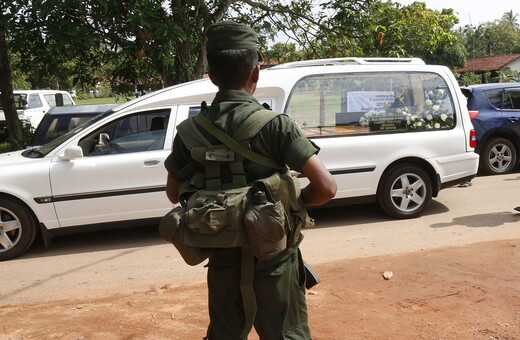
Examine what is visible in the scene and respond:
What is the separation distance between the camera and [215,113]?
2.05 m

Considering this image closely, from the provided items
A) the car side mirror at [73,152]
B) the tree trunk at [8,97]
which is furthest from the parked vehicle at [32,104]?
the car side mirror at [73,152]

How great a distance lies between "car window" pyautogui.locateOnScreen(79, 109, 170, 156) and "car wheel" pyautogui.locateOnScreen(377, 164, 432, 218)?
270 centimetres

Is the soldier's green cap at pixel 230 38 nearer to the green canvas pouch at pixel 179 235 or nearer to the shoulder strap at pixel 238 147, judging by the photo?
the shoulder strap at pixel 238 147

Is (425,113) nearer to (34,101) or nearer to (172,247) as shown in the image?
(172,247)

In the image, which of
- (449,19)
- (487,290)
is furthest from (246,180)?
(449,19)

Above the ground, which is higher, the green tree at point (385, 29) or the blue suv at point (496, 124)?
the green tree at point (385, 29)

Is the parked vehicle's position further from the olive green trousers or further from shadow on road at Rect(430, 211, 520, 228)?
the olive green trousers

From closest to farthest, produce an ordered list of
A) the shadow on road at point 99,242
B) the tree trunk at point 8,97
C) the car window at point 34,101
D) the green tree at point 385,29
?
the shadow on road at point 99,242
the tree trunk at point 8,97
the green tree at point 385,29
the car window at point 34,101

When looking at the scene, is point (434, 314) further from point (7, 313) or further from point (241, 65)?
point (7, 313)

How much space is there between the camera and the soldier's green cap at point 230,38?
6.57 ft

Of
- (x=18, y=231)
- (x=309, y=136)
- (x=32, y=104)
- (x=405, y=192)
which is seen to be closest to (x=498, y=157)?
(x=405, y=192)

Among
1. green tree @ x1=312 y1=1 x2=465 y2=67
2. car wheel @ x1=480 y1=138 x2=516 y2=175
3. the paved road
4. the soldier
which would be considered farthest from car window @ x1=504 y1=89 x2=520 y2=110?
the soldier

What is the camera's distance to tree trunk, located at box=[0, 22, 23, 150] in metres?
10.1

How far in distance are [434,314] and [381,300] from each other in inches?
15.8
